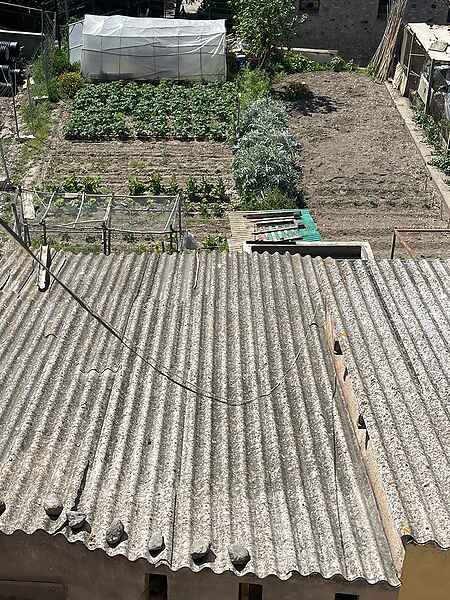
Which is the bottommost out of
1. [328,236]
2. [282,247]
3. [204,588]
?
[328,236]

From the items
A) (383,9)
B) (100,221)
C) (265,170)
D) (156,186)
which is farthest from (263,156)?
(383,9)

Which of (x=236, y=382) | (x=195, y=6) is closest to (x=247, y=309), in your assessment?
(x=236, y=382)

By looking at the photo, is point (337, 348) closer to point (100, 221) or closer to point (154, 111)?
point (100, 221)

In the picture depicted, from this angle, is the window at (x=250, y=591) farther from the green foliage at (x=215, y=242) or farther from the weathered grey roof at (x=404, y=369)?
the green foliage at (x=215, y=242)

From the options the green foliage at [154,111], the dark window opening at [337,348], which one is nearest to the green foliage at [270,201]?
the green foliage at [154,111]

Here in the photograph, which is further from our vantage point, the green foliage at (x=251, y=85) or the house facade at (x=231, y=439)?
the green foliage at (x=251, y=85)

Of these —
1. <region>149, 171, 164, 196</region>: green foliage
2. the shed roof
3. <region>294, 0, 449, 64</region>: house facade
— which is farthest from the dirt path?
<region>149, 171, 164, 196</region>: green foliage

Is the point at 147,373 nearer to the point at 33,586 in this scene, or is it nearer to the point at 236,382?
the point at 236,382
